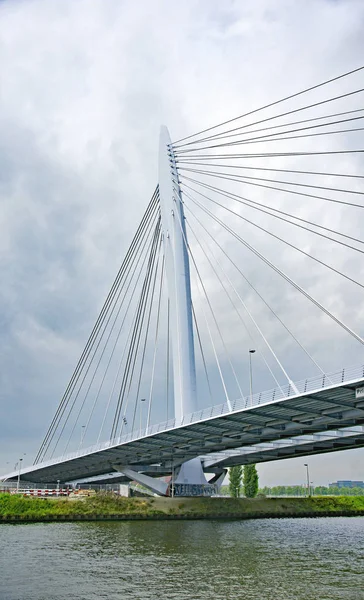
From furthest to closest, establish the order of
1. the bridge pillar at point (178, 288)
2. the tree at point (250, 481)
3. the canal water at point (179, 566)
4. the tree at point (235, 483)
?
the tree at point (235, 483), the tree at point (250, 481), the bridge pillar at point (178, 288), the canal water at point (179, 566)

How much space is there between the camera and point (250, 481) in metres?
93.4

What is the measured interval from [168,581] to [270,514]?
145 ft

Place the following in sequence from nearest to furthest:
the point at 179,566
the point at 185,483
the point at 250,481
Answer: the point at 179,566
the point at 185,483
the point at 250,481

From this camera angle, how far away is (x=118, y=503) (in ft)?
186

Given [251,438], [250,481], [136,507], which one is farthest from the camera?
[250,481]

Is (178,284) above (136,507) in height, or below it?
above

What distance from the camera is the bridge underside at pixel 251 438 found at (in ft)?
110

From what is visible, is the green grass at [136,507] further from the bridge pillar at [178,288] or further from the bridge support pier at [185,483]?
the bridge pillar at [178,288]

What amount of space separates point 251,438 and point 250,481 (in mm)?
50438

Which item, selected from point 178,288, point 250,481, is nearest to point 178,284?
point 178,288

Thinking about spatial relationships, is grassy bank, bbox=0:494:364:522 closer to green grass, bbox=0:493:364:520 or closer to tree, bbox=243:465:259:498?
green grass, bbox=0:493:364:520

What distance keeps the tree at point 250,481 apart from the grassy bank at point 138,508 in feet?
95.4

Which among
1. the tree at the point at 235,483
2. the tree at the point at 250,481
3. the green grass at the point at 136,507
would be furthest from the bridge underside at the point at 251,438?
the tree at the point at 235,483

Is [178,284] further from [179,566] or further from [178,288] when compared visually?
[179,566]
